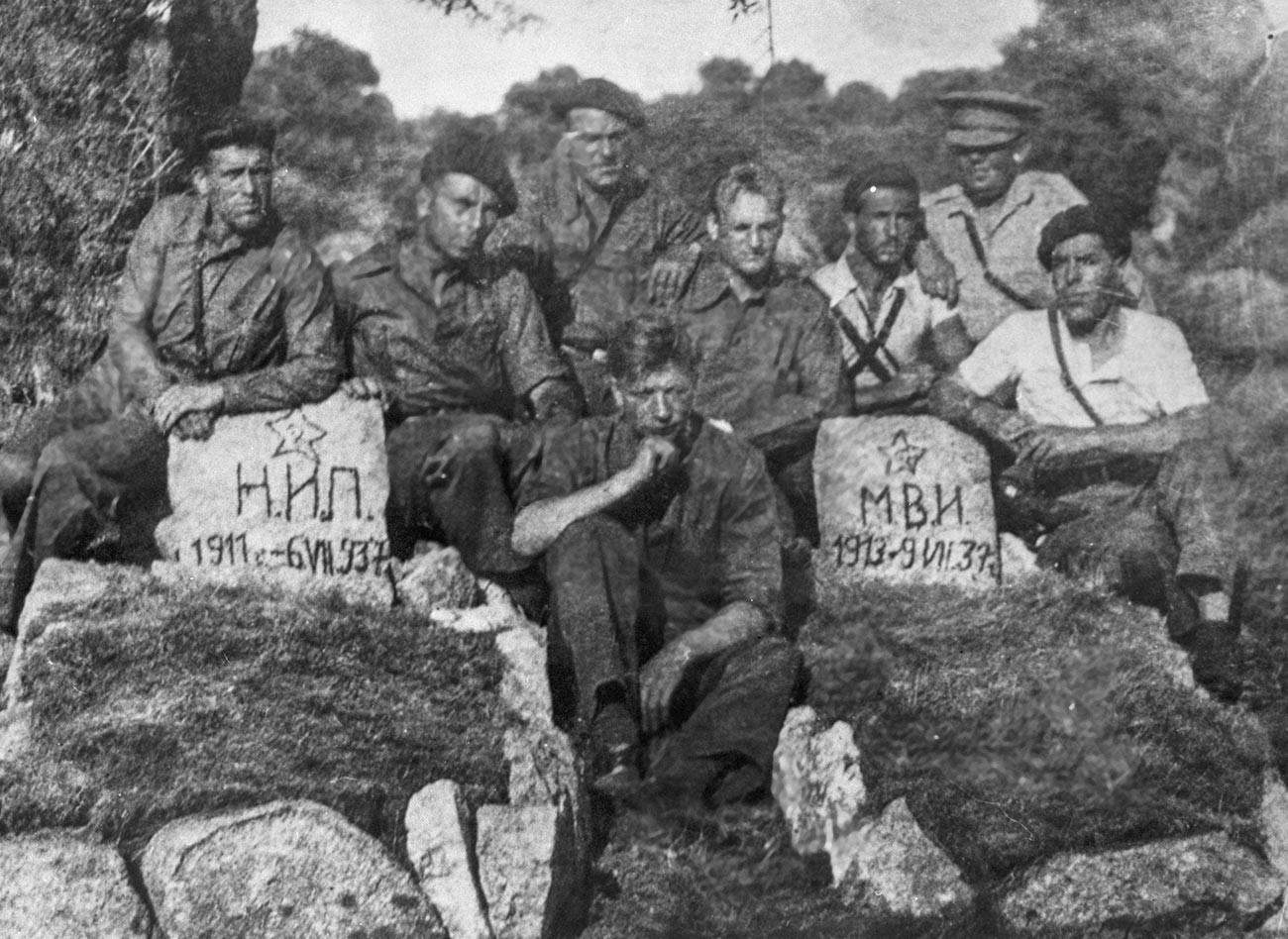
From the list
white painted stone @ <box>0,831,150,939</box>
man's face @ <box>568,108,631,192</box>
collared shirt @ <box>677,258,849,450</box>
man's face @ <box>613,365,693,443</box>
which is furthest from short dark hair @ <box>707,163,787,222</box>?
white painted stone @ <box>0,831,150,939</box>

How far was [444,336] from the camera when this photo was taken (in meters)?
5.27

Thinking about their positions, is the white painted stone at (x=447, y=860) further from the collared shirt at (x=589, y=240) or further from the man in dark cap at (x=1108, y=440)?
the man in dark cap at (x=1108, y=440)

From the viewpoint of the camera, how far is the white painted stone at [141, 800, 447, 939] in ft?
15.2

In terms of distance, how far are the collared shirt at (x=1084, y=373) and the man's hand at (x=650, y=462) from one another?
0.99 metres

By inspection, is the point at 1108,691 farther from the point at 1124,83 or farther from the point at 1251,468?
the point at 1124,83

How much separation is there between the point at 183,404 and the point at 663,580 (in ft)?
4.92

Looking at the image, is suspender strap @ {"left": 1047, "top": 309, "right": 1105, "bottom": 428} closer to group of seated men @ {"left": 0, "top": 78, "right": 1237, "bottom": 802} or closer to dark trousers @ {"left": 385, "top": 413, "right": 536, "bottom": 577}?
group of seated men @ {"left": 0, "top": 78, "right": 1237, "bottom": 802}

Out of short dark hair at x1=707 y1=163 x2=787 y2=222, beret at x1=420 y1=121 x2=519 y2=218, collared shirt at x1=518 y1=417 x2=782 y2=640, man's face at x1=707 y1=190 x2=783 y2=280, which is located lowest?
collared shirt at x1=518 y1=417 x2=782 y2=640

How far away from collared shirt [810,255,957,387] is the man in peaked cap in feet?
0.41

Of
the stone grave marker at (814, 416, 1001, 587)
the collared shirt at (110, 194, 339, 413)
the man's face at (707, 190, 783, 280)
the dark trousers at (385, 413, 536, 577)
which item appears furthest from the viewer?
the man's face at (707, 190, 783, 280)

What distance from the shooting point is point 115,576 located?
16.6 feet

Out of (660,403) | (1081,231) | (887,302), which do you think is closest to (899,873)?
(660,403)

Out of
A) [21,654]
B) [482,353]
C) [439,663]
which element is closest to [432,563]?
[439,663]

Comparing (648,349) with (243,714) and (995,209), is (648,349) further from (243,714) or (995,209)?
(243,714)
